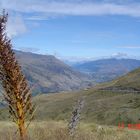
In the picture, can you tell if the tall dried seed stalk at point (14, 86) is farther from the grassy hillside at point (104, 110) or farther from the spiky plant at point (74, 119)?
the grassy hillside at point (104, 110)

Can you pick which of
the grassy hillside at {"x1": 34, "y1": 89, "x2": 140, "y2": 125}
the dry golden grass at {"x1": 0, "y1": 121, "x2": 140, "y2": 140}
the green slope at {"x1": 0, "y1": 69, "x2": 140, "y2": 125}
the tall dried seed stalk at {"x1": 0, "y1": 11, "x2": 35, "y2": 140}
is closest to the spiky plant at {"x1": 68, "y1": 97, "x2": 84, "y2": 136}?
the dry golden grass at {"x1": 0, "y1": 121, "x2": 140, "y2": 140}

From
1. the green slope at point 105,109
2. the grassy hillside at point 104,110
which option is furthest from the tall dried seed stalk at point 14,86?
the grassy hillside at point 104,110

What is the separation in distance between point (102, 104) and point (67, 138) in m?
113

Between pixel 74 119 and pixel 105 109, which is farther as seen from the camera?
pixel 105 109

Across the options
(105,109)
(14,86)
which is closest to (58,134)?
(14,86)

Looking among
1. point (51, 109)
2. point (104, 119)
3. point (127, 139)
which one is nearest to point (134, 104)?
point (104, 119)

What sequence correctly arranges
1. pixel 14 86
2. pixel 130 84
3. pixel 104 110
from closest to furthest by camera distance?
pixel 14 86 < pixel 104 110 < pixel 130 84

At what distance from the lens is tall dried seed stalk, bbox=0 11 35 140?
828 centimetres

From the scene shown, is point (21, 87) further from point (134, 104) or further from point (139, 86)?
point (139, 86)

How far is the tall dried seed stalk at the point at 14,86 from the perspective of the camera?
27.2 feet

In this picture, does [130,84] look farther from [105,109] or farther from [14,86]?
[14,86]

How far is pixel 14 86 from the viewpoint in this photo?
830 centimetres

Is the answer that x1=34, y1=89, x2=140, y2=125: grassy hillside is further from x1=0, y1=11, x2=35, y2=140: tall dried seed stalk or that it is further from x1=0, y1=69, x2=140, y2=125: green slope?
x1=0, y1=11, x2=35, y2=140: tall dried seed stalk

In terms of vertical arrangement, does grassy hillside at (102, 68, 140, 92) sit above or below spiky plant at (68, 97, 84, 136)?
above
